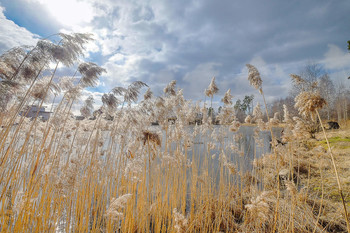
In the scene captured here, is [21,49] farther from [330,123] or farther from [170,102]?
[330,123]

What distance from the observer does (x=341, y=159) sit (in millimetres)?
6559

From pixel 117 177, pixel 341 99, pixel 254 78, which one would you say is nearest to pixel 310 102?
pixel 254 78

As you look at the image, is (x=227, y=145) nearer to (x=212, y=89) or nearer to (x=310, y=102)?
(x=212, y=89)

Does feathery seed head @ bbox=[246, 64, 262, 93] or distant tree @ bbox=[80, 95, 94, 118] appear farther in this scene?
distant tree @ bbox=[80, 95, 94, 118]

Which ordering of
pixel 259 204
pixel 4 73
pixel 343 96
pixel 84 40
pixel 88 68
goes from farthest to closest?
pixel 343 96, pixel 88 68, pixel 84 40, pixel 4 73, pixel 259 204

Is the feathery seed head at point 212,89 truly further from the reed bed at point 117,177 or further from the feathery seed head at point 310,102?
the feathery seed head at point 310,102

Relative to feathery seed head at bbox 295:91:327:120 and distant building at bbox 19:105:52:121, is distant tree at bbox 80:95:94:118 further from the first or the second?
feathery seed head at bbox 295:91:327:120

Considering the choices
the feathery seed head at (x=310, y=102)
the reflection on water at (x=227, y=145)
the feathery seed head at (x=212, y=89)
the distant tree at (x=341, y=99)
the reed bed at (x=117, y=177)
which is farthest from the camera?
the distant tree at (x=341, y=99)

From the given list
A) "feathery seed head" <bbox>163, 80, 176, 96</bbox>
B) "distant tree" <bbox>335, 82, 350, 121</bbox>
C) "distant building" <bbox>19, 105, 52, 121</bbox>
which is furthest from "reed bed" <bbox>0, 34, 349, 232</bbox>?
"distant tree" <bbox>335, 82, 350, 121</bbox>

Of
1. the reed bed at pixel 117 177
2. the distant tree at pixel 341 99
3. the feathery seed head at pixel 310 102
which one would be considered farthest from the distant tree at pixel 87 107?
the distant tree at pixel 341 99

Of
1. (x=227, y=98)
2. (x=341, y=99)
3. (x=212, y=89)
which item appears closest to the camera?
(x=212, y=89)

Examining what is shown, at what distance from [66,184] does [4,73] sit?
162cm

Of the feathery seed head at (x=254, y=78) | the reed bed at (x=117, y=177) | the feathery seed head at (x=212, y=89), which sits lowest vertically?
the reed bed at (x=117, y=177)

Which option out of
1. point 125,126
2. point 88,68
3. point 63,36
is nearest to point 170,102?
point 125,126
